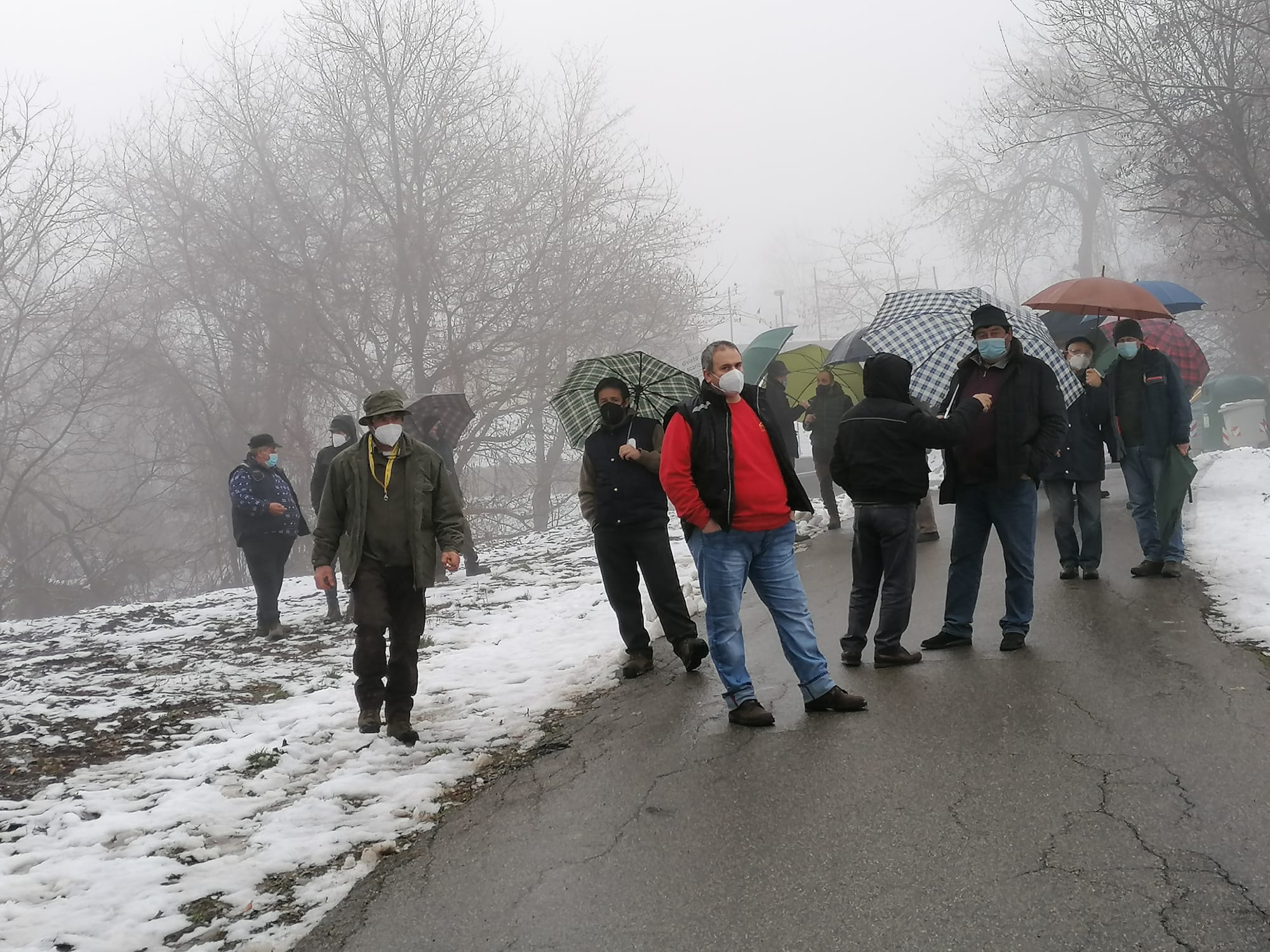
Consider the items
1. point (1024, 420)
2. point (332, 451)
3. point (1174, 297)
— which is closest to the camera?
point (1024, 420)

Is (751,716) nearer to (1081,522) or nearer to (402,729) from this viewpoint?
Result: (402,729)

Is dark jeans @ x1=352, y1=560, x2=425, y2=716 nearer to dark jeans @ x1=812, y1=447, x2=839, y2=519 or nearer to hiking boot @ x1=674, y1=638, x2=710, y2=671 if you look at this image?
hiking boot @ x1=674, y1=638, x2=710, y2=671

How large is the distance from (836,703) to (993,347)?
8.43 feet

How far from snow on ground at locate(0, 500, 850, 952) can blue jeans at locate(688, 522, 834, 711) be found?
1282 millimetres

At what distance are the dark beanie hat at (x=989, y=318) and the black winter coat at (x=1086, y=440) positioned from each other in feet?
7.89

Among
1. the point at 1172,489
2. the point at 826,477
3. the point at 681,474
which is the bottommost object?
the point at 1172,489

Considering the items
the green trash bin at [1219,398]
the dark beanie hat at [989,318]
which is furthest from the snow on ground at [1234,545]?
the green trash bin at [1219,398]

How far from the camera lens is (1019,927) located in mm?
3369

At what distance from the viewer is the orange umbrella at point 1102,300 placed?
9781 mm

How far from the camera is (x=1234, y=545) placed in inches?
388

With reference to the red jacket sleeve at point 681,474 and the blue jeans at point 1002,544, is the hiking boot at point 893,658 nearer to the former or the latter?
the blue jeans at point 1002,544

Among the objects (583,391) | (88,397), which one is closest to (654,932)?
(583,391)

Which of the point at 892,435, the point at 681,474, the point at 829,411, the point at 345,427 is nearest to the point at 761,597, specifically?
the point at 681,474

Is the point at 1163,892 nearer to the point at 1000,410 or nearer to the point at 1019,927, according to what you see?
the point at 1019,927
